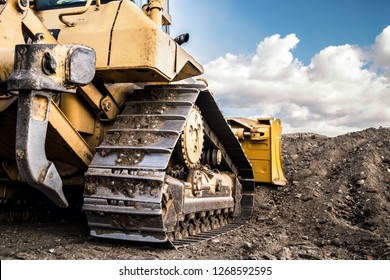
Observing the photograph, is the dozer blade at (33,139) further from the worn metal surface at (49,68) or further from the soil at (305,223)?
the soil at (305,223)

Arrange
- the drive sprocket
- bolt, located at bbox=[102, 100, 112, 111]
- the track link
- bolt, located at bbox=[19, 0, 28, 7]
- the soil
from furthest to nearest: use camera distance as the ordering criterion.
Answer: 1. the drive sprocket
2. bolt, located at bbox=[102, 100, 112, 111]
3. the soil
4. the track link
5. bolt, located at bbox=[19, 0, 28, 7]

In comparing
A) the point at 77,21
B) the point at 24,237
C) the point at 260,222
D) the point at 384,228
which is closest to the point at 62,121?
the point at 77,21

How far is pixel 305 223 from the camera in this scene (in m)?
6.67

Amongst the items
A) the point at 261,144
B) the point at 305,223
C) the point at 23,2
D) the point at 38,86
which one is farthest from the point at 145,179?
the point at 261,144

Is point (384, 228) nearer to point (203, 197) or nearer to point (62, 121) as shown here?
point (203, 197)

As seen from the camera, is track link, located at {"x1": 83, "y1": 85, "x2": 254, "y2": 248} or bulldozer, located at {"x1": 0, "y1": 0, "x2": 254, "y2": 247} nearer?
bulldozer, located at {"x1": 0, "y1": 0, "x2": 254, "y2": 247}

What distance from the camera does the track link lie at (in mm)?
3896

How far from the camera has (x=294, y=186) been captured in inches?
330

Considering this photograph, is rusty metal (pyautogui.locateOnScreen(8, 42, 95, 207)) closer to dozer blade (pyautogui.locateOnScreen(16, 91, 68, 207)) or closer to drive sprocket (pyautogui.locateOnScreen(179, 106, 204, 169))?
dozer blade (pyautogui.locateOnScreen(16, 91, 68, 207))

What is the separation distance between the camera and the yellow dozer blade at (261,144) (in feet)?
25.3

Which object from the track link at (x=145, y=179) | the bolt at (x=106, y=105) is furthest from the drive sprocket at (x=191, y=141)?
the bolt at (x=106, y=105)

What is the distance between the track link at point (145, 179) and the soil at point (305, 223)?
0.21 metres

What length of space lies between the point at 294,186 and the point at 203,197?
11.6 feet

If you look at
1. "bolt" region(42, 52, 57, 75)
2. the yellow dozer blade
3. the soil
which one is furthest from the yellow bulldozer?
the yellow dozer blade
